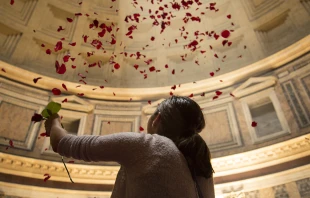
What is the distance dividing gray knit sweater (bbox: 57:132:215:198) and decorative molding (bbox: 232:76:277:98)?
8479 mm

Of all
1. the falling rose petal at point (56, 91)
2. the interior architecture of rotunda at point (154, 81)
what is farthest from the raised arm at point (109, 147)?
the falling rose petal at point (56, 91)

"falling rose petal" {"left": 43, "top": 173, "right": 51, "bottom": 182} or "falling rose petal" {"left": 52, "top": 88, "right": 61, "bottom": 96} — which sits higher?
"falling rose petal" {"left": 52, "top": 88, "right": 61, "bottom": 96}

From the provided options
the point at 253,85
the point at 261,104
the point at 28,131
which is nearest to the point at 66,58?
the point at 28,131

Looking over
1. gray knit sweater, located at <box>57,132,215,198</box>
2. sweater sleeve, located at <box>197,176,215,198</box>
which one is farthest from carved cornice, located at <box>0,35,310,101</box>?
gray knit sweater, located at <box>57,132,215,198</box>

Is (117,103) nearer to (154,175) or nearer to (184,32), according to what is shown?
(184,32)

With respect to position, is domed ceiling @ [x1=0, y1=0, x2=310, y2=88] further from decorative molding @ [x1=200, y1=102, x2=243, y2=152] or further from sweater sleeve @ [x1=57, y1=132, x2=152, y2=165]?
sweater sleeve @ [x1=57, y1=132, x2=152, y2=165]

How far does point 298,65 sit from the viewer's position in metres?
8.85

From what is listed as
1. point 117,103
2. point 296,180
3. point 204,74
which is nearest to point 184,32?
point 204,74

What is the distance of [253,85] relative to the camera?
30.8 feet

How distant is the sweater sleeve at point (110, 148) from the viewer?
1.35 metres

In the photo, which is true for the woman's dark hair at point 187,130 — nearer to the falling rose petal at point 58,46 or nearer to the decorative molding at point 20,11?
the falling rose petal at point 58,46

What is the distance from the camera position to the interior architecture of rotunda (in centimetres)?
756

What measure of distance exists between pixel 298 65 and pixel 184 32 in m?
5.08

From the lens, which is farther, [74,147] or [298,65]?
[298,65]
